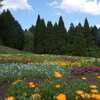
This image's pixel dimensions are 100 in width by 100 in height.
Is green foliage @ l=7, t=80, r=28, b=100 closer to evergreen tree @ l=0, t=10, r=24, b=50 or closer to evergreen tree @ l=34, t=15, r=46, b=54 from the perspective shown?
evergreen tree @ l=0, t=10, r=24, b=50

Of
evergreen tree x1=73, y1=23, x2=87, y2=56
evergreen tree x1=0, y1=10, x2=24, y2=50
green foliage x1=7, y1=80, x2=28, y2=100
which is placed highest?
evergreen tree x1=0, y1=10, x2=24, y2=50

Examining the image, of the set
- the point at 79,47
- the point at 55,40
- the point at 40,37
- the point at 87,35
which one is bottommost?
the point at 79,47

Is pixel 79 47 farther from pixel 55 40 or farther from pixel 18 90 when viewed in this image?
pixel 18 90

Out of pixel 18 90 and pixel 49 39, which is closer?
pixel 18 90

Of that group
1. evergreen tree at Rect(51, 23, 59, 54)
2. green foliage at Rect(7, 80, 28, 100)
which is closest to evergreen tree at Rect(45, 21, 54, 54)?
evergreen tree at Rect(51, 23, 59, 54)

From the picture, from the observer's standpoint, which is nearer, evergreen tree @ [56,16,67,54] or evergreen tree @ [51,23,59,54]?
evergreen tree @ [56,16,67,54]

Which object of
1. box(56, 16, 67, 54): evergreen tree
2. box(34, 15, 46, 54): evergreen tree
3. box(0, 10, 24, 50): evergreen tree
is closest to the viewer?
box(56, 16, 67, 54): evergreen tree

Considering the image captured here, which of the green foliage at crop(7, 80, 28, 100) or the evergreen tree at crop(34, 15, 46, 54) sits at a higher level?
the evergreen tree at crop(34, 15, 46, 54)

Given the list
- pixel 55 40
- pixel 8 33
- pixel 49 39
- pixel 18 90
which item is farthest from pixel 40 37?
pixel 18 90

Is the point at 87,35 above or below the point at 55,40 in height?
above

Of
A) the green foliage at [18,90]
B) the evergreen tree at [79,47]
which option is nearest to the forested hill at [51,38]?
the evergreen tree at [79,47]

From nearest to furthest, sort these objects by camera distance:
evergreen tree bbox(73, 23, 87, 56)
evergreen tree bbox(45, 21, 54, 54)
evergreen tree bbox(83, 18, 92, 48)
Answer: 1. evergreen tree bbox(73, 23, 87, 56)
2. evergreen tree bbox(45, 21, 54, 54)
3. evergreen tree bbox(83, 18, 92, 48)

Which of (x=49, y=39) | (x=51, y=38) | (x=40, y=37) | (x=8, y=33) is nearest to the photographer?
(x=8, y=33)

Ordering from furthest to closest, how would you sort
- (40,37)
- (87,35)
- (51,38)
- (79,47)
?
(87,35), (40,37), (51,38), (79,47)
